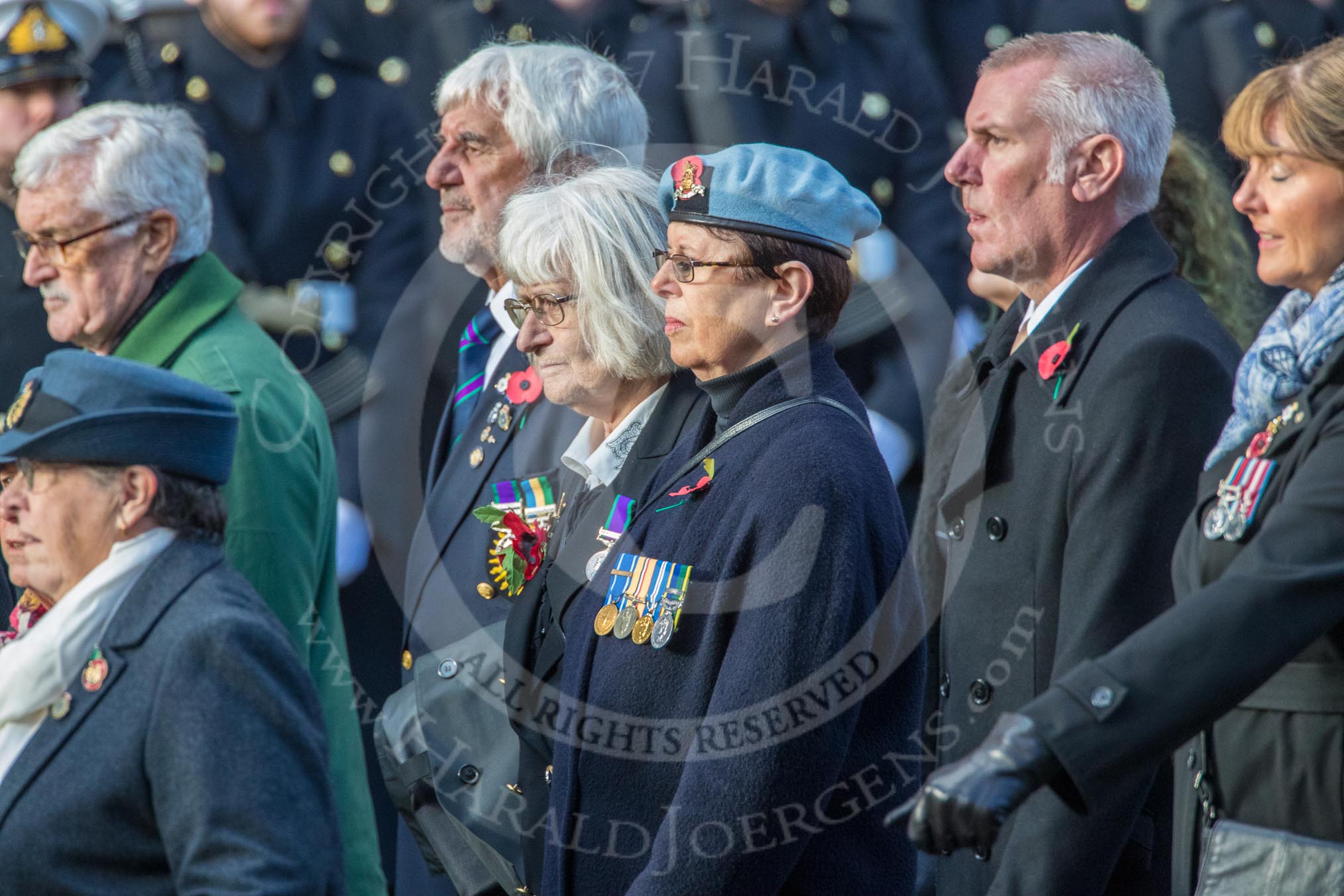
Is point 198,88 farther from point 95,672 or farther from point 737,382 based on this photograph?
point 95,672

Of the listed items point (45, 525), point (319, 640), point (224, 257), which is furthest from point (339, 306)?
point (45, 525)

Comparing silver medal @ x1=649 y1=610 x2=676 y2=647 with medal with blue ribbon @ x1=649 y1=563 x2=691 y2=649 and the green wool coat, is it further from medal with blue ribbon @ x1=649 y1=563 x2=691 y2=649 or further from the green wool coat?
the green wool coat

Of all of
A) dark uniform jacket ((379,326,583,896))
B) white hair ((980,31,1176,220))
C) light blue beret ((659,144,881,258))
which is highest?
white hair ((980,31,1176,220))

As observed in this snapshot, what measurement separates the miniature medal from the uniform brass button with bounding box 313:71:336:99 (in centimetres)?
313

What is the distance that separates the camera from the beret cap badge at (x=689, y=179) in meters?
3.03

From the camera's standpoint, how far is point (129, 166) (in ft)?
13.0

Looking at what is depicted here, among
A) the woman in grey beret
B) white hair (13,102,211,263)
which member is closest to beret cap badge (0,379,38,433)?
the woman in grey beret

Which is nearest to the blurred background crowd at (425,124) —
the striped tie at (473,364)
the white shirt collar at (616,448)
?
the striped tie at (473,364)

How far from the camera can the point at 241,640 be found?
2.59m

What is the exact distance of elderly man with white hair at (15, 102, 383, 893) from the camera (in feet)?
12.5

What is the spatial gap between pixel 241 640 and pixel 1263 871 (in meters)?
1.44

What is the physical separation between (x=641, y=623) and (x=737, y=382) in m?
0.43

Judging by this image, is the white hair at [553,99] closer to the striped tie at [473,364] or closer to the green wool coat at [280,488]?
the striped tie at [473,364]

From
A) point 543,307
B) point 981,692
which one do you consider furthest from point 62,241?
point 981,692
